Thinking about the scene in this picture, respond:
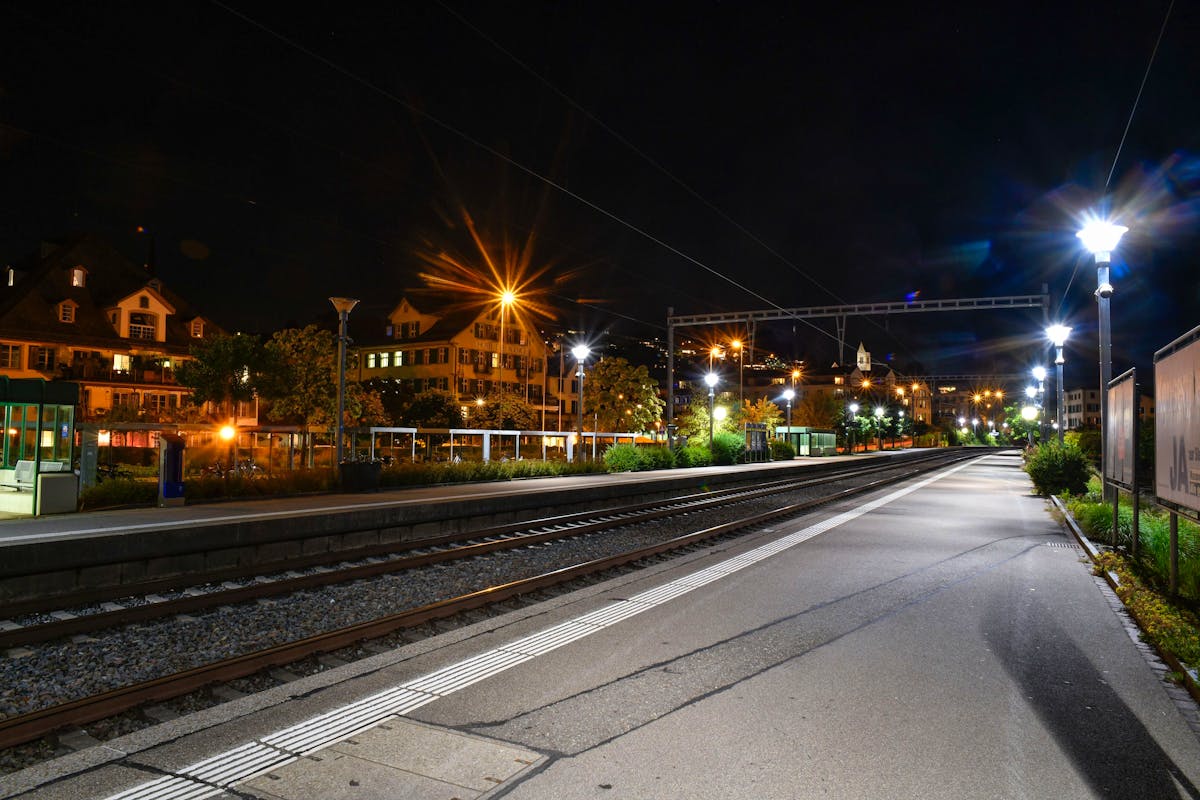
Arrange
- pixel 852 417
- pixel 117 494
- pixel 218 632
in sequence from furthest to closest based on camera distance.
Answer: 1. pixel 852 417
2. pixel 117 494
3. pixel 218 632

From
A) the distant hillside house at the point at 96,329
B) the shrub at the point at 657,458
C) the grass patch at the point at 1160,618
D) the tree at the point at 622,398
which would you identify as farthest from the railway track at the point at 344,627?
the tree at the point at 622,398

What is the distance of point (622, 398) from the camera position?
55719 millimetres

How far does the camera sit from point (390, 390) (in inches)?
2586

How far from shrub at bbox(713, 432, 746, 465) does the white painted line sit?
37.5m

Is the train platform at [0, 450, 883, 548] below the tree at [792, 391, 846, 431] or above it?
below

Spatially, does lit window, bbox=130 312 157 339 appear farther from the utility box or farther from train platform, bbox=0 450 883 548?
the utility box

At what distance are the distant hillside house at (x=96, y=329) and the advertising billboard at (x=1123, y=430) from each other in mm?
40279

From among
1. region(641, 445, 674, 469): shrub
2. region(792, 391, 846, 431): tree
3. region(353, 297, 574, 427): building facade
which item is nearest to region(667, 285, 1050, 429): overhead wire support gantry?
region(641, 445, 674, 469): shrub

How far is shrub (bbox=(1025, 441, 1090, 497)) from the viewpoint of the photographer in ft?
80.6

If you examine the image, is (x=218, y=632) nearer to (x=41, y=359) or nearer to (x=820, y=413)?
(x=41, y=359)

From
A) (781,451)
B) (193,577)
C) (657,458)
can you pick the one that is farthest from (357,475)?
(781,451)

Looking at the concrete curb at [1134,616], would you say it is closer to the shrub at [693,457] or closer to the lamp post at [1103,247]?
the lamp post at [1103,247]

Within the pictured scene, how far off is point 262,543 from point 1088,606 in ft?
40.4

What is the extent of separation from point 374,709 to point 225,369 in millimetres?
39934
